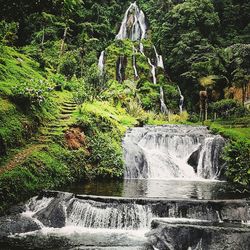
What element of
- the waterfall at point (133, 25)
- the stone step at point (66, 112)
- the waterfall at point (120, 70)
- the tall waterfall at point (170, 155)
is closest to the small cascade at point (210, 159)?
the tall waterfall at point (170, 155)

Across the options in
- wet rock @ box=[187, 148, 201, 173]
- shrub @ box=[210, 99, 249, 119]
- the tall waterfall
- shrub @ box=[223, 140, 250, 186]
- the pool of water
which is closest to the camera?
the pool of water

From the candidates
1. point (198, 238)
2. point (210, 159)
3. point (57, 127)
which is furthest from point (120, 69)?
point (198, 238)

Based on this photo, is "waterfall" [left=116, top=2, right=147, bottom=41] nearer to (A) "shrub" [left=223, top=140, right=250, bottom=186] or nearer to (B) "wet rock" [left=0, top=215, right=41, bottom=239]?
(A) "shrub" [left=223, top=140, right=250, bottom=186]

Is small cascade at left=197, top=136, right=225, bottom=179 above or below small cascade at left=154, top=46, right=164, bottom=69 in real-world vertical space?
below

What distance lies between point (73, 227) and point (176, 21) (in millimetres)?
33166

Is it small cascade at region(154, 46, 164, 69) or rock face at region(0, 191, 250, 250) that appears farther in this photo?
small cascade at region(154, 46, 164, 69)

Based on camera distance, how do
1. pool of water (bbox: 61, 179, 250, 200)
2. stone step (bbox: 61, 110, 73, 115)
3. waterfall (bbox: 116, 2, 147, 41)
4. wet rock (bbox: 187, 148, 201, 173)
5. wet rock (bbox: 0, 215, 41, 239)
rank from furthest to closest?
waterfall (bbox: 116, 2, 147, 41), stone step (bbox: 61, 110, 73, 115), wet rock (bbox: 187, 148, 201, 173), pool of water (bbox: 61, 179, 250, 200), wet rock (bbox: 0, 215, 41, 239)

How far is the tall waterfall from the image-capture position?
593 inches

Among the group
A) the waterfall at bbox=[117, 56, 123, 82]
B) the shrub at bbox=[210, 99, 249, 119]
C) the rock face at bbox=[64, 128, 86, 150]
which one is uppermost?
the waterfall at bbox=[117, 56, 123, 82]

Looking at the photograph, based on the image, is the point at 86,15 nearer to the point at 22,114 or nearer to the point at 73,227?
the point at 22,114

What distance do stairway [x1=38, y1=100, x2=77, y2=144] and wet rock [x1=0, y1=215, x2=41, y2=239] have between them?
4.62 metres

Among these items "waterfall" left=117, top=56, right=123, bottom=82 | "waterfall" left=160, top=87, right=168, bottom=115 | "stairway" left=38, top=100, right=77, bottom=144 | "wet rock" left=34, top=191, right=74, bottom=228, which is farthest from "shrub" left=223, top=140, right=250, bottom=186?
"waterfall" left=117, top=56, right=123, bottom=82

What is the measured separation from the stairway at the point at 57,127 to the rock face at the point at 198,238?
699 centimetres

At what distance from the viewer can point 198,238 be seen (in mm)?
7457
